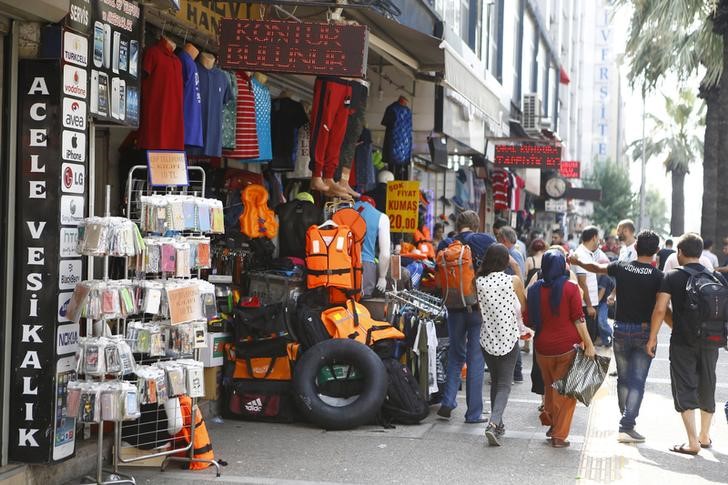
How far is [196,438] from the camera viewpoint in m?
7.52

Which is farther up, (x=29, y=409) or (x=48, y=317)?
(x=48, y=317)

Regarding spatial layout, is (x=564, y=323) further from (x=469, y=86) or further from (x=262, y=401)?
(x=469, y=86)

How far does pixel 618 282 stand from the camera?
8789mm

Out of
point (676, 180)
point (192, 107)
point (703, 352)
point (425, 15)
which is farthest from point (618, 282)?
point (676, 180)

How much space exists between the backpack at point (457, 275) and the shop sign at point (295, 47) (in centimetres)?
253

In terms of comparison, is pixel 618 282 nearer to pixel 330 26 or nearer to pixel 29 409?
pixel 330 26

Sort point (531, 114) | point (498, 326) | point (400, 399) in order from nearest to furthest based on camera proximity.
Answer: point (498, 326)
point (400, 399)
point (531, 114)

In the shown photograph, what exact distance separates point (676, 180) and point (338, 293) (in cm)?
4416

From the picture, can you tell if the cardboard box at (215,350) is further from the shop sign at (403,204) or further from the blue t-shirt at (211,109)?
the shop sign at (403,204)

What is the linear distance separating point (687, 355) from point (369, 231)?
352 cm

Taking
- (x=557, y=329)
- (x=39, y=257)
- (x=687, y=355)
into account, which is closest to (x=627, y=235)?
(x=687, y=355)

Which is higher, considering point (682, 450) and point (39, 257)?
point (39, 257)

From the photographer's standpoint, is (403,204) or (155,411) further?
(403,204)

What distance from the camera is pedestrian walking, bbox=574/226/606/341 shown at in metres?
12.0
